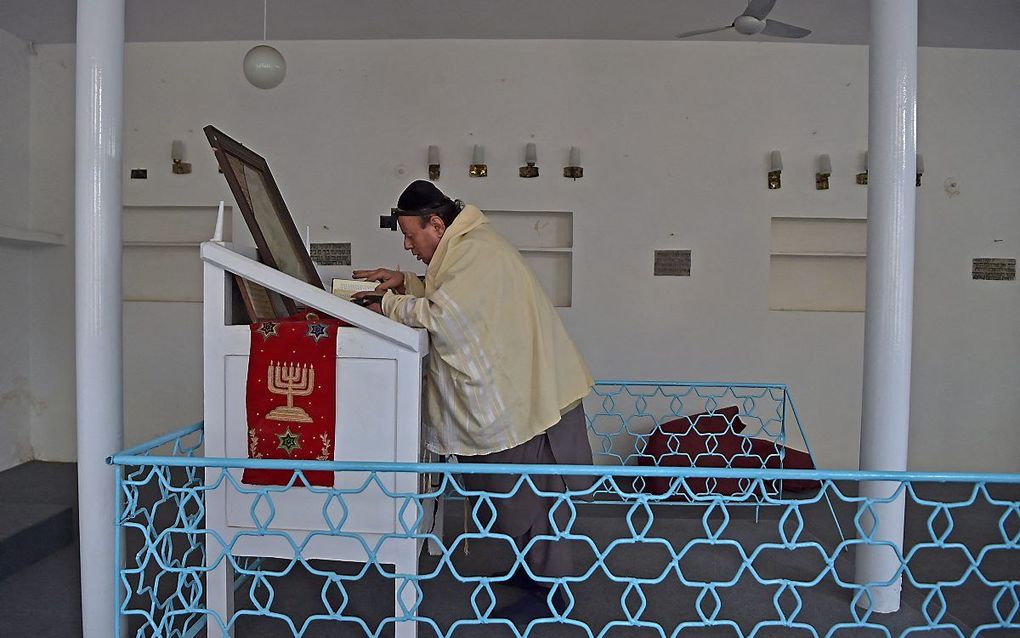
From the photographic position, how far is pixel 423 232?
8.36 ft

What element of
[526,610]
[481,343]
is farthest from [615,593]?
[481,343]

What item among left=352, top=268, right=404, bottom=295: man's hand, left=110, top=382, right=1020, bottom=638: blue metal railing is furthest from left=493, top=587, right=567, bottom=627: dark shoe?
left=352, top=268, right=404, bottom=295: man's hand

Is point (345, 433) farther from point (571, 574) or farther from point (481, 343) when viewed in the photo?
point (571, 574)

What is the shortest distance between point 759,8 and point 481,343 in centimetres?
256

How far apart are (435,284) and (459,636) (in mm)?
1111

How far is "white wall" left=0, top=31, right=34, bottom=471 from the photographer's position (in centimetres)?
516

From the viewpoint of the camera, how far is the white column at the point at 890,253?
2576 millimetres

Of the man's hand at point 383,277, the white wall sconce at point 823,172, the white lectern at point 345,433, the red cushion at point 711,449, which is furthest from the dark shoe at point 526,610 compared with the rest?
the white wall sconce at point 823,172

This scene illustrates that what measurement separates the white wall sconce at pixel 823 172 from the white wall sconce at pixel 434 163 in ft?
8.50

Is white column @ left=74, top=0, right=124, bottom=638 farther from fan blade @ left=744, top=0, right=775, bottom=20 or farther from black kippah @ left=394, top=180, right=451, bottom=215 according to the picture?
fan blade @ left=744, top=0, right=775, bottom=20

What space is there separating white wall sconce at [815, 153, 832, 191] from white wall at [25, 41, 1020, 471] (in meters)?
0.05

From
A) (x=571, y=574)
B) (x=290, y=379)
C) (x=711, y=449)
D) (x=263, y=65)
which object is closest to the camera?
(x=290, y=379)

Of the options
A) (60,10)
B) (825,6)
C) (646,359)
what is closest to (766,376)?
(646,359)

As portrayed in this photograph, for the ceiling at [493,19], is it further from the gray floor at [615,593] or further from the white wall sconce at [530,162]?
the gray floor at [615,593]
